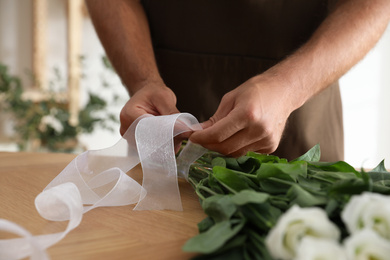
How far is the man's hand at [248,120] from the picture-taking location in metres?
0.67

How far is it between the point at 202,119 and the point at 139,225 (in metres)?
0.67

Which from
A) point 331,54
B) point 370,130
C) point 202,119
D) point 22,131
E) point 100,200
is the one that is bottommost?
point 22,131

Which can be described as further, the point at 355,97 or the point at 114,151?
the point at 355,97

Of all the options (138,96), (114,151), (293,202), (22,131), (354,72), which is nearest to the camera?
Result: (293,202)

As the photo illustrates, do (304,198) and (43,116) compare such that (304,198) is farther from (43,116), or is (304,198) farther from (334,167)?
(43,116)

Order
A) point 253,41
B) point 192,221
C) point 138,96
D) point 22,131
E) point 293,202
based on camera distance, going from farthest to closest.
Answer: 1. point 22,131
2. point 253,41
3. point 138,96
4. point 192,221
5. point 293,202

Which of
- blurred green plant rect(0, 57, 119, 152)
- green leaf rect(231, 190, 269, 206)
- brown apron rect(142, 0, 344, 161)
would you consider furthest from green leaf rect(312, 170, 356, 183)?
blurred green plant rect(0, 57, 119, 152)

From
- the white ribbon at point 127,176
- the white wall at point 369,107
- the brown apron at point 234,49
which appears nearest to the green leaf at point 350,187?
the white ribbon at point 127,176

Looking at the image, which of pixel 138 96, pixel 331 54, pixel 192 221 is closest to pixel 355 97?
pixel 331 54

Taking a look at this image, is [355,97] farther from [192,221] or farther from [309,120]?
[192,221]

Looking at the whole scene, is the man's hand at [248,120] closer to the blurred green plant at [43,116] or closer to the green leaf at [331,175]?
the green leaf at [331,175]

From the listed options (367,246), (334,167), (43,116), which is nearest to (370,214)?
(367,246)

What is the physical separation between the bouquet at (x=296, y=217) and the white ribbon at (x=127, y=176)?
66 millimetres

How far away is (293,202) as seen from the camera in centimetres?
45
